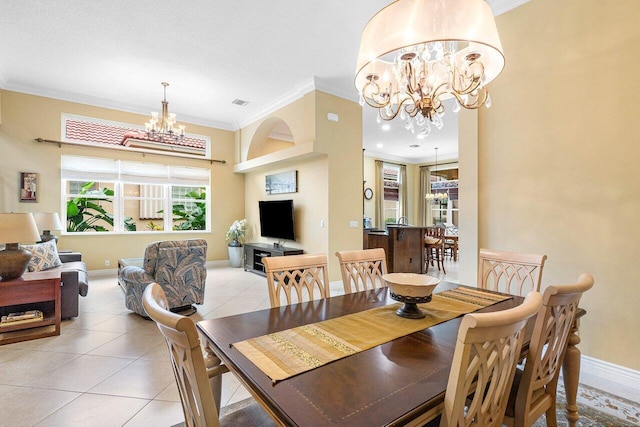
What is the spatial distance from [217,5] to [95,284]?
4904 mm

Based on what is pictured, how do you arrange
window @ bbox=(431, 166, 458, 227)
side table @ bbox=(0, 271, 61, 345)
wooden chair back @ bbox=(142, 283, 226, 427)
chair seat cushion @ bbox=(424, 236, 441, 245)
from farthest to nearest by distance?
1. window @ bbox=(431, 166, 458, 227)
2. chair seat cushion @ bbox=(424, 236, 441, 245)
3. side table @ bbox=(0, 271, 61, 345)
4. wooden chair back @ bbox=(142, 283, 226, 427)

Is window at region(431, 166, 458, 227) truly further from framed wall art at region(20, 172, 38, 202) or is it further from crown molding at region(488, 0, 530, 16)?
framed wall art at region(20, 172, 38, 202)

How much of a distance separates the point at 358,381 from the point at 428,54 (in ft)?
7.01

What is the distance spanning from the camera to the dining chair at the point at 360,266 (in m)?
2.24

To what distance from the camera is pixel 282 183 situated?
6.13 meters

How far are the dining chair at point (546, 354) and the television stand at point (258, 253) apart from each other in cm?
433

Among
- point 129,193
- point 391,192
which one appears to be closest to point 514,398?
point 129,193

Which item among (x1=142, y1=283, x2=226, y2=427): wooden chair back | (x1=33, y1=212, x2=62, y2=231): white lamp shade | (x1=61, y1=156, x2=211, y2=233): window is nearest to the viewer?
(x1=142, y1=283, x2=226, y2=427): wooden chair back

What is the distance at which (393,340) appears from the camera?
1.27 metres

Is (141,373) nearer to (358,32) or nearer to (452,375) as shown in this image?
(452,375)

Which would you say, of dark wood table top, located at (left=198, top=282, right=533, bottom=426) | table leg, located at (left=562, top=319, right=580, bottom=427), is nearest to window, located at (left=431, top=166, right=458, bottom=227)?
table leg, located at (left=562, top=319, right=580, bottom=427)

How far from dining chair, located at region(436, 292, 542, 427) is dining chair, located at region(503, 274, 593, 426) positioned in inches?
8.8

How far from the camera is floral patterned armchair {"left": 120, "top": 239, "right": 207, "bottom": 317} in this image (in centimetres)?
345

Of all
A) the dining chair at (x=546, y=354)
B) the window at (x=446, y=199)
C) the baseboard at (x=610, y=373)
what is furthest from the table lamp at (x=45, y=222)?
the window at (x=446, y=199)
